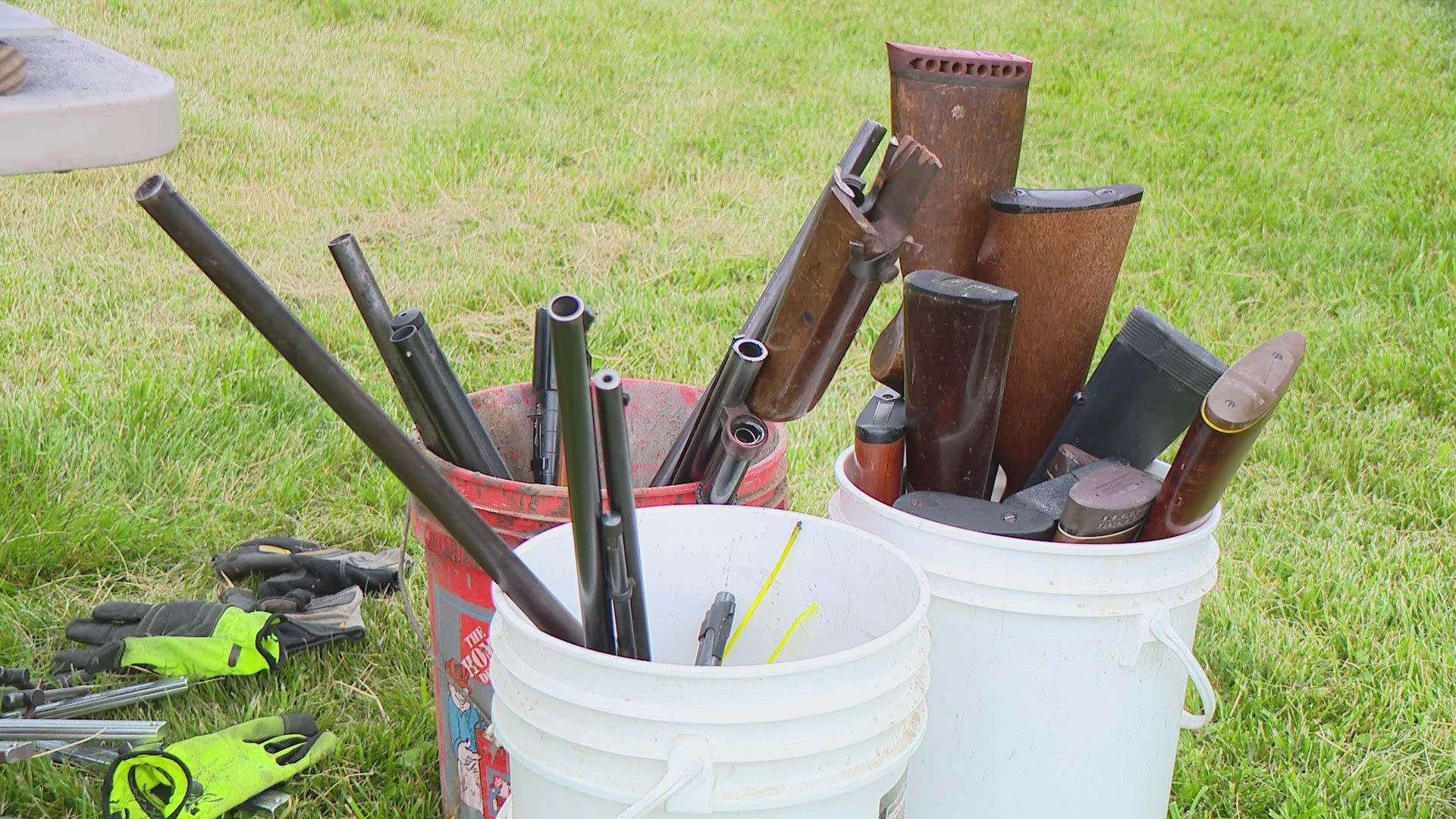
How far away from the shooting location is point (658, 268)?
3.62 m

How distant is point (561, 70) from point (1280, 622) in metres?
3.72

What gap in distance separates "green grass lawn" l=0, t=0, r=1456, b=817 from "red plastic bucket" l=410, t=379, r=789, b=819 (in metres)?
0.21

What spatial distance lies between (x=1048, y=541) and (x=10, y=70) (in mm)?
1040

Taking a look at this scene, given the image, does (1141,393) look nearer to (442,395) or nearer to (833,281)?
(833,281)

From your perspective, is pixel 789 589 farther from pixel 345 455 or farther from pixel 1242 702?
pixel 345 455

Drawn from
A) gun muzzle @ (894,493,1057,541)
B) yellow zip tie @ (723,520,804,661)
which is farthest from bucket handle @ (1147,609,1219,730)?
yellow zip tie @ (723,520,804,661)

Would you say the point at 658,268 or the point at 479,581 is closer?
the point at 479,581

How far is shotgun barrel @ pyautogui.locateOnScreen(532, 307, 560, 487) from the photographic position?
1608mm

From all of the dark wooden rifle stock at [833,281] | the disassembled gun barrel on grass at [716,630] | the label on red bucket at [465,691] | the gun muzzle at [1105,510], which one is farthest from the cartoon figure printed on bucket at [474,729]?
the gun muzzle at [1105,510]

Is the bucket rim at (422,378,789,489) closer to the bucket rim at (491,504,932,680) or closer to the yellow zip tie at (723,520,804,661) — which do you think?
the yellow zip tie at (723,520,804,661)

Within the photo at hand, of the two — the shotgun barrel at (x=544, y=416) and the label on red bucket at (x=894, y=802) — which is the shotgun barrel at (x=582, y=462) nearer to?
the label on red bucket at (x=894, y=802)

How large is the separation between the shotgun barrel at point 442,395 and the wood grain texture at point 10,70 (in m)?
0.44

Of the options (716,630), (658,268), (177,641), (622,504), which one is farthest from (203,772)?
(658,268)

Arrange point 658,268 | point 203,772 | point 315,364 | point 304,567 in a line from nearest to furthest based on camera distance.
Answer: point 315,364
point 203,772
point 304,567
point 658,268
